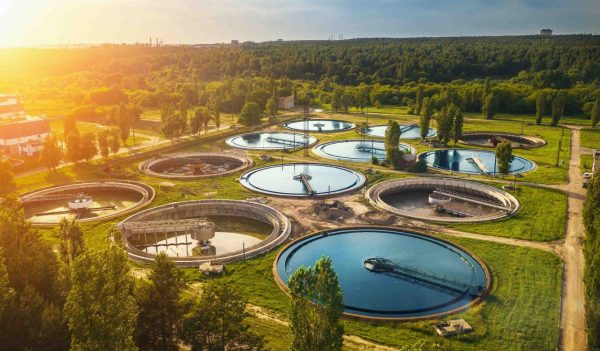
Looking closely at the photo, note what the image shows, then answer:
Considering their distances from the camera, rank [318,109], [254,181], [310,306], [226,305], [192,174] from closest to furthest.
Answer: [310,306] → [226,305] → [254,181] → [192,174] → [318,109]

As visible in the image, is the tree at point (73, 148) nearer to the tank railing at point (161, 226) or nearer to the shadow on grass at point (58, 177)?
the shadow on grass at point (58, 177)

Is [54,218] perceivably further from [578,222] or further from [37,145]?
[578,222]

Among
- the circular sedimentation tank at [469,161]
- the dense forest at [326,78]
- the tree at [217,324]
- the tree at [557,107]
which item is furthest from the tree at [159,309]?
the tree at [557,107]

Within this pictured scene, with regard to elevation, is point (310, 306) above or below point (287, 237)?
above

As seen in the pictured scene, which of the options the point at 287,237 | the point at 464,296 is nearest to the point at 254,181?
the point at 287,237

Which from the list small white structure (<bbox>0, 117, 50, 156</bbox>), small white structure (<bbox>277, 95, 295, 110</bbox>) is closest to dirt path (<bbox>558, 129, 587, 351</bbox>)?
small white structure (<bbox>0, 117, 50, 156</bbox>)

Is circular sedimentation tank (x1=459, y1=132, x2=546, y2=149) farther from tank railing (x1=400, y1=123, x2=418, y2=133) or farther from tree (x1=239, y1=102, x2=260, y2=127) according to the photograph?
tree (x1=239, y1=102, x2=260, y2=127)
